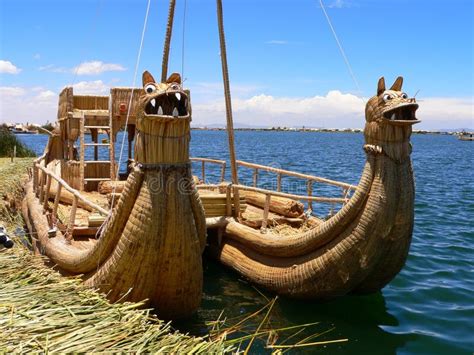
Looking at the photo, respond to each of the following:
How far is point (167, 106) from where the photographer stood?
212 inches

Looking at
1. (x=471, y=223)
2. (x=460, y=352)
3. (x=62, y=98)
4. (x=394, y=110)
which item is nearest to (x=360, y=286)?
(x=460, y=352)

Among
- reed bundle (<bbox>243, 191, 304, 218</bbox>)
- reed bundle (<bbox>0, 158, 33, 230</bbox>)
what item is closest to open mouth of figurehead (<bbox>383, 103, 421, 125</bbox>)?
reed bundle (<bbox>243, 191, 304, 218</bbox>)

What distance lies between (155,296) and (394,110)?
147 inches

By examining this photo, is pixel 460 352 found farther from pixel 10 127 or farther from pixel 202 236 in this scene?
pixel 10 127

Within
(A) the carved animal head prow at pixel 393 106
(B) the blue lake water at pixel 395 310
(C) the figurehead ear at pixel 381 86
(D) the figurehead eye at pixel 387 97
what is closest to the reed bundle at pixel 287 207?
(B) the blue lake water at pixel 395 310

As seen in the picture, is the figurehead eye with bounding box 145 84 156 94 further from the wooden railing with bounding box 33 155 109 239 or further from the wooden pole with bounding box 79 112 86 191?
the wooden pole with bounding box 79 112 86 191

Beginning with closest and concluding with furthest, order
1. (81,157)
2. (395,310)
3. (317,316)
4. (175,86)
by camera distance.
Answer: (175,86) → (317,316) → (395,310) → (81,157)

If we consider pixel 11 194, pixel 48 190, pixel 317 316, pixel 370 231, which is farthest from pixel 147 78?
pixel 11 194

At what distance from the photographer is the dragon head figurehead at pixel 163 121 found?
209 inches

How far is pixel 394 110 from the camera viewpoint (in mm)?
6395

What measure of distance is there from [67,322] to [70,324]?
0.12 ft

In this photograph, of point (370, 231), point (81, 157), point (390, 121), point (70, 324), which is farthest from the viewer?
point (81, 157)

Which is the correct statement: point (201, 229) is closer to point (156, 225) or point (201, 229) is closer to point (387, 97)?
point (156, 225)

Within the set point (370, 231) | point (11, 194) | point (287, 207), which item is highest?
point (370, 231)
